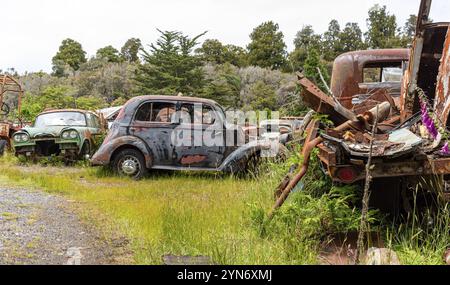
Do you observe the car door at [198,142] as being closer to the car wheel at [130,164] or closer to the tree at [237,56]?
the car wheel at [130,164]

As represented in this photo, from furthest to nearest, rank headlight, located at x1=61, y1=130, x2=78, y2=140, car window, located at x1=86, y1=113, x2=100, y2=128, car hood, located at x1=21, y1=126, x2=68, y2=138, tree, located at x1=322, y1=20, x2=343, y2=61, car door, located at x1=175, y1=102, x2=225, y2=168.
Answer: tree, located at x1=322, y1=20, x2=343, y2=61, car window, located at x1=86, y1=113, x2=100, y2=128, car hood, located at x1=21, y1=126, x2=68, y2=138, headlight, located at x1=61, y1=130, x2=78, y2=140, car door, located at x1=175, y1=102, x2=225, y2=168

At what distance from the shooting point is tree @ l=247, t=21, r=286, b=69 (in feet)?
135

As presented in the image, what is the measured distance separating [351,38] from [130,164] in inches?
1404

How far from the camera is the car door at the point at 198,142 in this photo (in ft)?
31.2

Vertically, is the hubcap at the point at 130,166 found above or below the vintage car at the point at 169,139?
below

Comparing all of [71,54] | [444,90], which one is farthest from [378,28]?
[444,90]

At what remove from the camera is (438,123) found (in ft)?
13.3

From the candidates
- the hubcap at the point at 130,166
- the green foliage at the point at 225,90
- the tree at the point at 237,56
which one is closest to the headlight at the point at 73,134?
the hubcap at the point at 130,166

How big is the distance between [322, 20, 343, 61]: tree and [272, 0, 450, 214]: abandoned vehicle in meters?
33.4

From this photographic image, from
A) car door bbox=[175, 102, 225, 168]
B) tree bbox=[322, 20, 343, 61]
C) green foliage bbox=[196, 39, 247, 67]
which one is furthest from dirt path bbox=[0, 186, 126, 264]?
green foliage bbox=[196, 39, 247, 67]

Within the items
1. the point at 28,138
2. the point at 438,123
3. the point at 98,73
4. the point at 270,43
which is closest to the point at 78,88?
the point at 98,73

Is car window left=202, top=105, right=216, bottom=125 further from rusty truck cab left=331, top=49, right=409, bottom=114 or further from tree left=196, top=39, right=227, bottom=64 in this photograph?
tree left=196, top=39, right=227, bottom=64

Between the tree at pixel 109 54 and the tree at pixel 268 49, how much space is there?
1528 cm

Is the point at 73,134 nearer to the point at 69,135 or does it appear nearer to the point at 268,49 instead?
the point at 69,135
